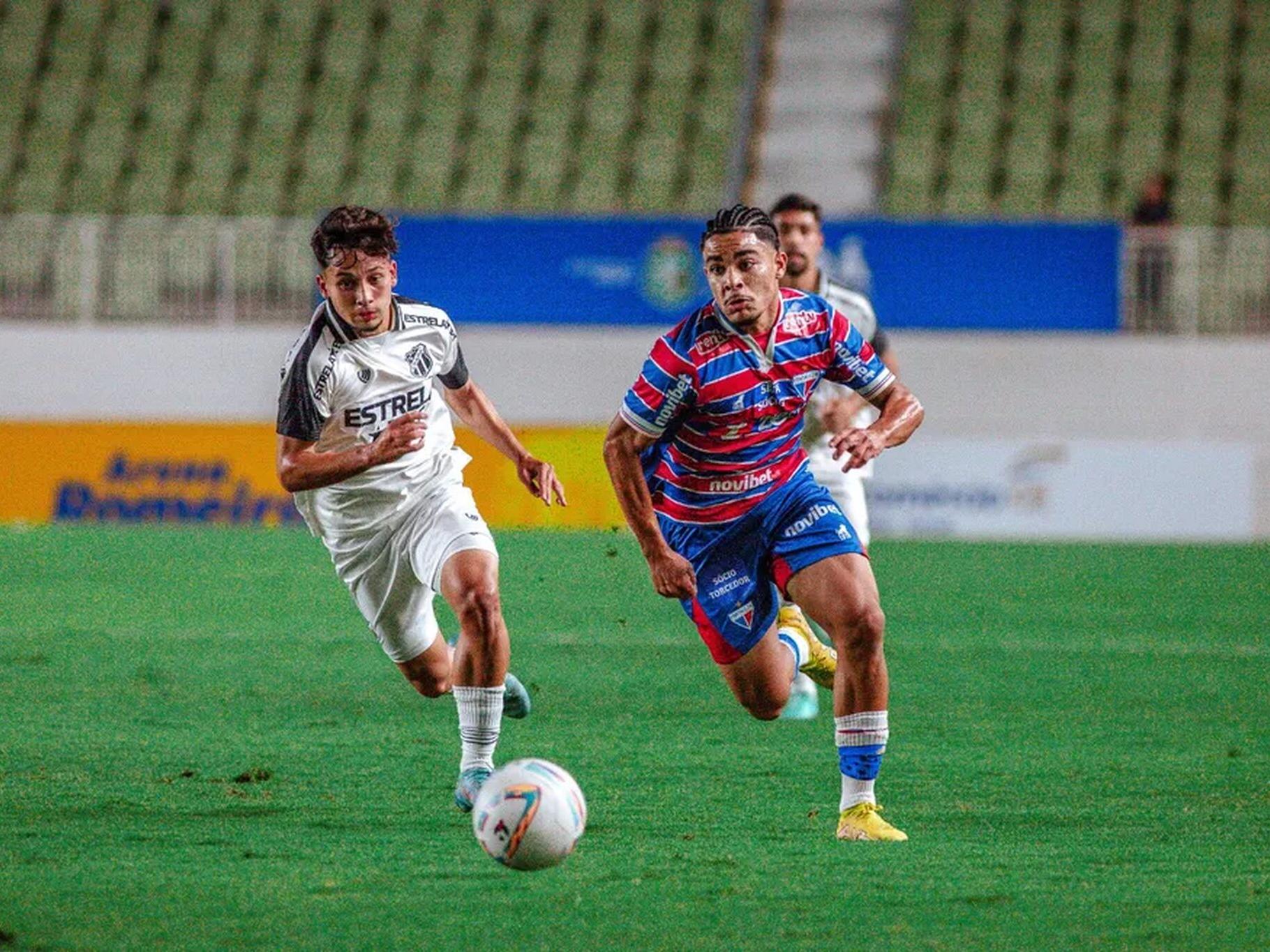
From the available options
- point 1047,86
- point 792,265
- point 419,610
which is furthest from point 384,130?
point 419,610

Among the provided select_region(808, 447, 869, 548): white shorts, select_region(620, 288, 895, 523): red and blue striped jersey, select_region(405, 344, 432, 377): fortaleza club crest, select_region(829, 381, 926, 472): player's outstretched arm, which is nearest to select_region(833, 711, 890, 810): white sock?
select_region(829, 381, 926, 472): player's outstretched arm

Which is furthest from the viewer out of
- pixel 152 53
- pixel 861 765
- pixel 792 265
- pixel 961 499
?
pixel 152 53

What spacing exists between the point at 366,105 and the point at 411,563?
17342mm

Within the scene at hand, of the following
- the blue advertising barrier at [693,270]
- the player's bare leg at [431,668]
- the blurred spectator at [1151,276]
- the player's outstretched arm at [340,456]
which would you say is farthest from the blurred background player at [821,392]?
the blurred spectator at [1151,276]

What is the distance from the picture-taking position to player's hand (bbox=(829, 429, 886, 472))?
5980 millimetres

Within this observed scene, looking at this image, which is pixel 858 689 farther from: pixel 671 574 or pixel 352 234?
pixel 352 234

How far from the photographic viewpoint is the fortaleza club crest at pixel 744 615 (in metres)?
6.64

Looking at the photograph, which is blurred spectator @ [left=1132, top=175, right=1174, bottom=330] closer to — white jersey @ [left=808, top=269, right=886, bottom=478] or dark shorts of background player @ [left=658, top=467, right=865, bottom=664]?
white jersey @ [left=808, top=269, right=886, bottom=478]

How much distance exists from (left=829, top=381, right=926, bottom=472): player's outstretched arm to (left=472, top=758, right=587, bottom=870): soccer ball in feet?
4.10

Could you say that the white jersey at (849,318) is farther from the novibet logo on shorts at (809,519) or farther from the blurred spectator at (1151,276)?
the blurred spectator at (1151,276)

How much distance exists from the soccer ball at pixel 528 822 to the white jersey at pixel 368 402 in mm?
1433

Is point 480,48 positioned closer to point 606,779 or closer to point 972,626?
point 972,626

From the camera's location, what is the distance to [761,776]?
6.98 meters

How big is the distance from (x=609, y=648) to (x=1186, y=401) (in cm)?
926
